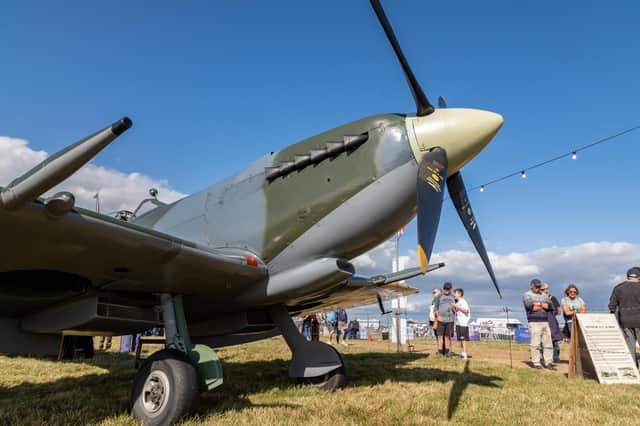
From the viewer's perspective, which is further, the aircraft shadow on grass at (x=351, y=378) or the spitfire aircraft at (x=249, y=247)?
the aircraft shadow on grass at (x=351, y=378)

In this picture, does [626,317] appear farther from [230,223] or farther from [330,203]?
[230,223]

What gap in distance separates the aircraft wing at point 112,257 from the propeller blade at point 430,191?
77.5 inches

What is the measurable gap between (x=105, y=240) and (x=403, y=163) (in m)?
2.97

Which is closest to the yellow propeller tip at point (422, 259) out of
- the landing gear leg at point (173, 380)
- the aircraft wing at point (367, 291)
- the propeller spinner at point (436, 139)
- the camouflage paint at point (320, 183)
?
the propeller spinner at point (436, 139)

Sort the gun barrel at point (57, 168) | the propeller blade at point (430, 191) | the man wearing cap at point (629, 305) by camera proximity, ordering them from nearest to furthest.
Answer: the gun barrel at point (57, 168)
the propeller blade at point (430, 191)
the man wearing cap at point (629, 305)

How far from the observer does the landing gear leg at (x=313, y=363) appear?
18.4ft

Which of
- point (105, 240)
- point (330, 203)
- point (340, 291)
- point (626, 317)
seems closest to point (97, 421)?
point (105, 240)

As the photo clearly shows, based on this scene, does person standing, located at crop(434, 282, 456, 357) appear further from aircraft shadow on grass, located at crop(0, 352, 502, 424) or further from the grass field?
the grass field

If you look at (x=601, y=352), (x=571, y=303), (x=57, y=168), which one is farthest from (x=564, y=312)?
(x=57, y=168)

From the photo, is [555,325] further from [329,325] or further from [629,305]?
[329,325]

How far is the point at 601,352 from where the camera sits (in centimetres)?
680

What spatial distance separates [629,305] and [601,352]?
4.06ft

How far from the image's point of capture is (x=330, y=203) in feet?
15.7

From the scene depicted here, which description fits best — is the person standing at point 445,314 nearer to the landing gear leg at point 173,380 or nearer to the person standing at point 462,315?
the person standing at point 462,315
